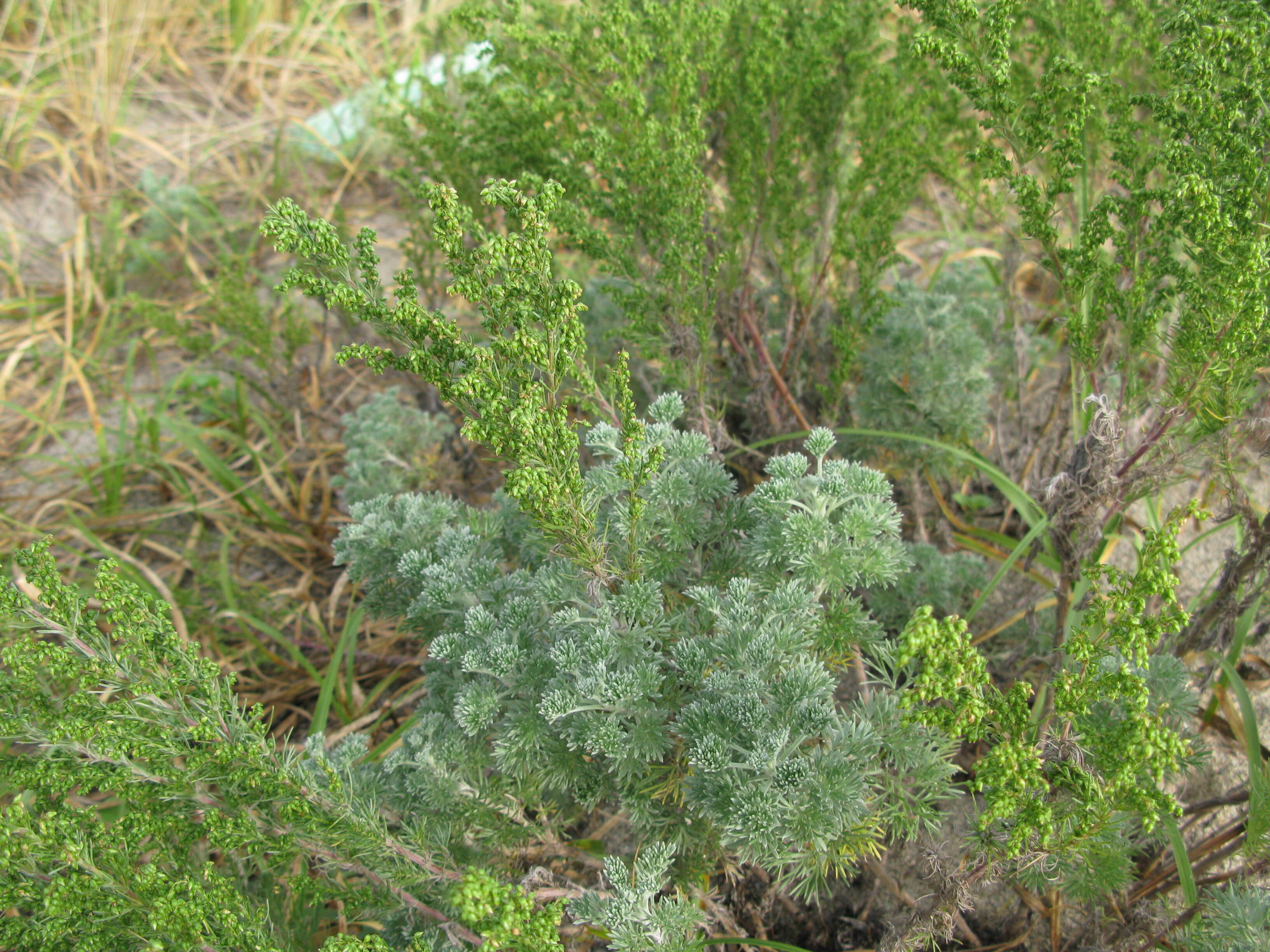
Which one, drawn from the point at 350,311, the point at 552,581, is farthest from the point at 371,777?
the point at 350,311

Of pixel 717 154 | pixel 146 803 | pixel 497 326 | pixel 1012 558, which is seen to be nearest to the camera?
pixel 497 326

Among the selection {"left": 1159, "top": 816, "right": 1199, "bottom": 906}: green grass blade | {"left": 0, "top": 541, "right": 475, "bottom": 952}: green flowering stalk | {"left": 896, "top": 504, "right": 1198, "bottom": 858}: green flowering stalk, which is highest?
{"left": 0, "top": 541, "right": 475, "bottom": 952}: green flowering stalk

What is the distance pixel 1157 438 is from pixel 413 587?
69.7 inches

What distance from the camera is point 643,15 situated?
8.20 feet

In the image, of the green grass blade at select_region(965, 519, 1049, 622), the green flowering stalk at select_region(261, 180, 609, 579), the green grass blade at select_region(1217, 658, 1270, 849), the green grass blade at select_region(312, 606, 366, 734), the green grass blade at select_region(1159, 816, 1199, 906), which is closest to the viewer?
the green flowering stalk at select_region(261, 180, 609, 579)

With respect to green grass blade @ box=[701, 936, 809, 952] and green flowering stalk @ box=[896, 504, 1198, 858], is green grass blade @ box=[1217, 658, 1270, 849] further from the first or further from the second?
green grass blade @ box=[701, 936, 809, 952]

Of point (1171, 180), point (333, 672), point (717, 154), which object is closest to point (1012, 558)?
point (1171, 180)

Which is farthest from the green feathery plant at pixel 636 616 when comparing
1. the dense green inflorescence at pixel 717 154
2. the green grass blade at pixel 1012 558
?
the dense green inflorescence at pixel 717 154

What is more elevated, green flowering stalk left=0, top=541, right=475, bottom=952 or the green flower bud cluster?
green flowering stalk left=0, top=541, right=475, bottom=952

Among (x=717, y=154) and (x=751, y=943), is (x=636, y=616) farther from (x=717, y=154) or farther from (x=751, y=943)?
(x=717, y=154)

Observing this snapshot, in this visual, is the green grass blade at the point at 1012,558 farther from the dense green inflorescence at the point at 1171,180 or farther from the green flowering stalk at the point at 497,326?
the green flowering stalk at the point at 497,326

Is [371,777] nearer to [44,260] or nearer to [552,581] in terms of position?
[552,581]

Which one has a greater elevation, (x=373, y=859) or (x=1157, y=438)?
(x=373, y=859)

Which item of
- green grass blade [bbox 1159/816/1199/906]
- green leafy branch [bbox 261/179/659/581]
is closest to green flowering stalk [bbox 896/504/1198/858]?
green grass blade [bbox 1159/816/1199/906]
